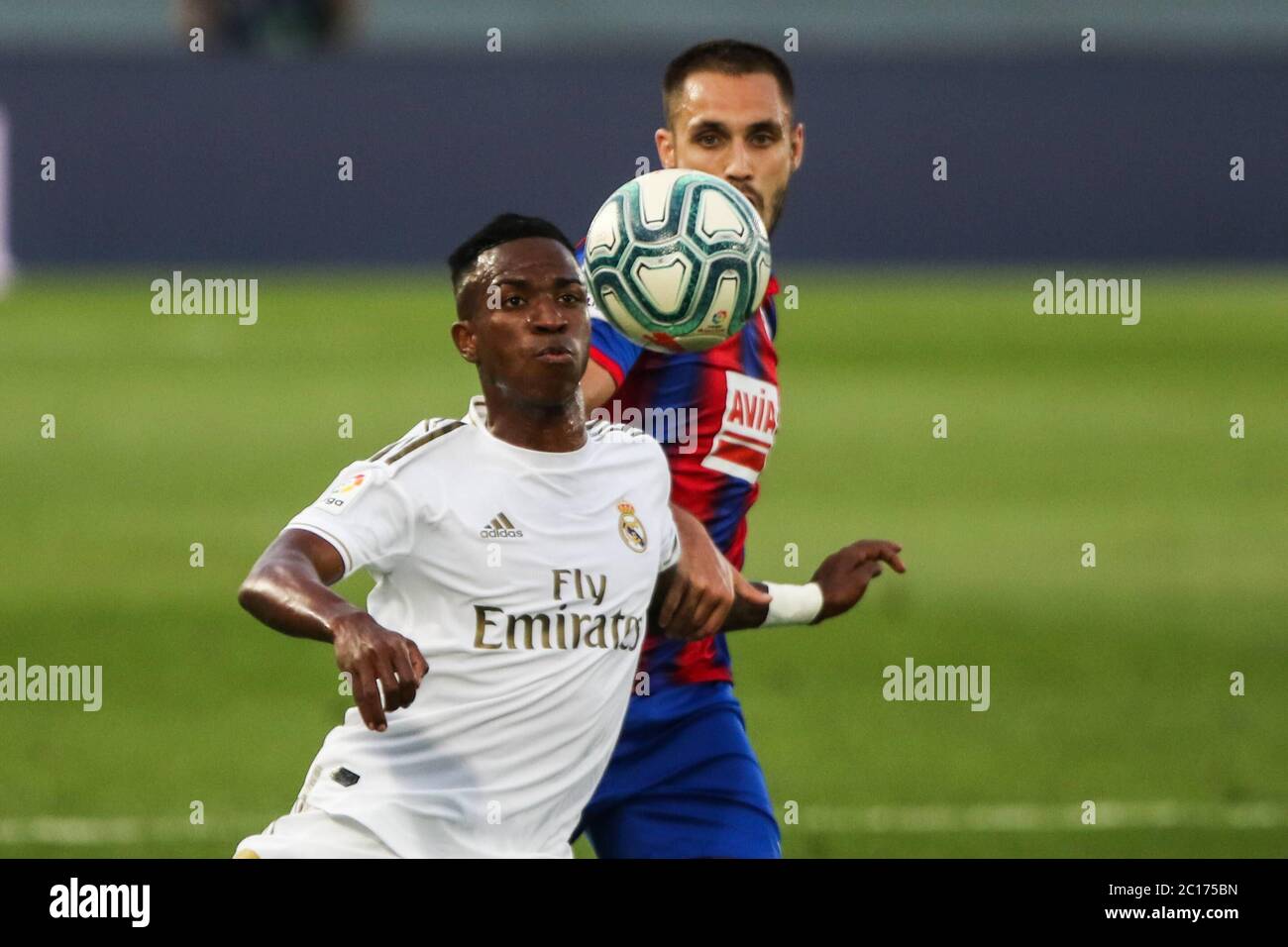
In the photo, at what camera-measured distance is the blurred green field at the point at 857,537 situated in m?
9.59

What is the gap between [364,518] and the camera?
5.04 metres

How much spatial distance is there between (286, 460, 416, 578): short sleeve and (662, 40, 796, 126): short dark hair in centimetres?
184

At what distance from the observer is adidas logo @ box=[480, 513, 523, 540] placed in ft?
17.1

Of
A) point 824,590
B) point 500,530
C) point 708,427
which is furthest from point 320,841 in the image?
point 708,427

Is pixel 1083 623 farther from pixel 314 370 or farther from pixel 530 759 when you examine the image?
pixel 314 370

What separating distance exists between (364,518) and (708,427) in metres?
1.60

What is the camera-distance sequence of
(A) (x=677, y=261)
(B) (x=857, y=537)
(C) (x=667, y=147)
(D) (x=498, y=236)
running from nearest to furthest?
(D) (x=498, y=236), (A) (x=677, y=261), (C) (x=667, y=147), (B) (x=857, y=537)

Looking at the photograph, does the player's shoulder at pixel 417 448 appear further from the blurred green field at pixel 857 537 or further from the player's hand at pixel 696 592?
the blurred green field at pixel 857 537

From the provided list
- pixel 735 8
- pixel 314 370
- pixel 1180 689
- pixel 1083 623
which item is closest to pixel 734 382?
pixel 1180 689

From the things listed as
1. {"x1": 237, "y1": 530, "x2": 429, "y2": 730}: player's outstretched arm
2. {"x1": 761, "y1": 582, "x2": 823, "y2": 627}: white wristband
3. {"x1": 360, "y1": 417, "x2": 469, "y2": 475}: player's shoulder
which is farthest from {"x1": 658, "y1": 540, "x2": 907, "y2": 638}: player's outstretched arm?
{"x1": 237, "y1": 530, "x2": 429, "y2": 730}: player's outstretched arm

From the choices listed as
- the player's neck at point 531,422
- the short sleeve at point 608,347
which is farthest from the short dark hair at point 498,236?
the short sleeve at point 608,347

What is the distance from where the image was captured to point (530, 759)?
5.24 meters

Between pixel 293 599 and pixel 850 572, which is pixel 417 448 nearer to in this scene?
pixel 293 599

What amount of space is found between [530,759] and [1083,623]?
8.73 m
